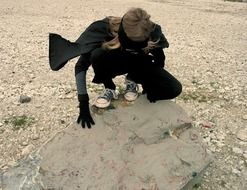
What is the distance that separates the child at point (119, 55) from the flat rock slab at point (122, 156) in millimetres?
172

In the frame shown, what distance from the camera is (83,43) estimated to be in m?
4.62

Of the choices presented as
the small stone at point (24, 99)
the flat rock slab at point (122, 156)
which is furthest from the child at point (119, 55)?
the small stone at point (24, 99)

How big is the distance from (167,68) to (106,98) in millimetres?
3380

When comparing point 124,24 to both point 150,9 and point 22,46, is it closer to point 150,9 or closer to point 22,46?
point 22,46

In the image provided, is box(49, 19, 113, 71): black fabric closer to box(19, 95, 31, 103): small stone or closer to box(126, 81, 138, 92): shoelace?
box(126, 81, 138, 92): shoelace

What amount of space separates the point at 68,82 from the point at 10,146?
1.98 meters

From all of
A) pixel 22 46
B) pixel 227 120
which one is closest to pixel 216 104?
pixel 227 120

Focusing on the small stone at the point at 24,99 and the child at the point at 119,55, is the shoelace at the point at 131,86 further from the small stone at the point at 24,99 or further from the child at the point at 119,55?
the small stone at the point at 24,99

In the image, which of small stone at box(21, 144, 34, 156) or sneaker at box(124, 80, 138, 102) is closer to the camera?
sneaker at box(124, 80, 138, 102)

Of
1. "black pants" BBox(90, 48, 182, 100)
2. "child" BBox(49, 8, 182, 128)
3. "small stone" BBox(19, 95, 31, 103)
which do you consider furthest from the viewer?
"small stone" BBox(19, 95, 31, 103)

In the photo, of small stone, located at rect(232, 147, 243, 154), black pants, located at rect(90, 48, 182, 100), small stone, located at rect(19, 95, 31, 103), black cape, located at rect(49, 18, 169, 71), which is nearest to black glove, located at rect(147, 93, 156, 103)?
black pants, located at rect(90, 48, 182, 100)

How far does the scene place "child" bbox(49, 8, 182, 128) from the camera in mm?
4352

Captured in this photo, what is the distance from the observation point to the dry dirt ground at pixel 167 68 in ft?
18.6

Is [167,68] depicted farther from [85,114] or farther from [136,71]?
[85,114]
